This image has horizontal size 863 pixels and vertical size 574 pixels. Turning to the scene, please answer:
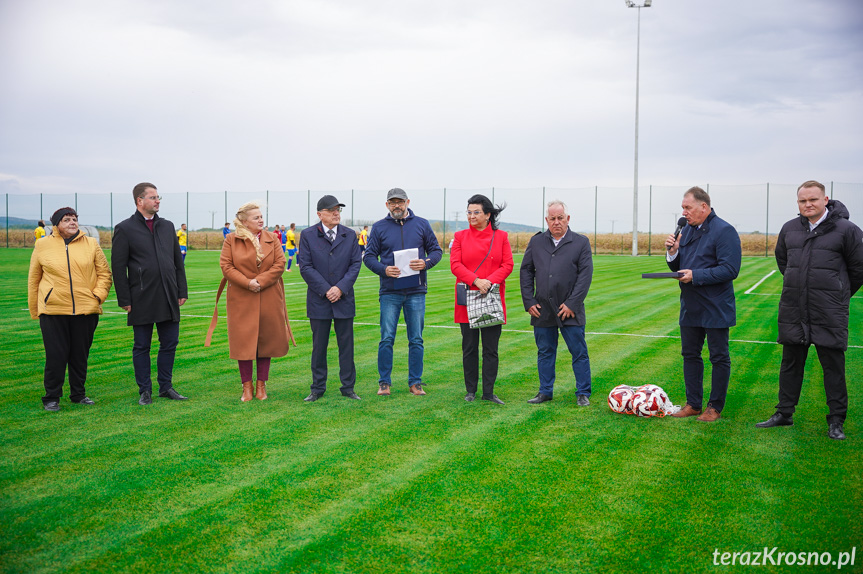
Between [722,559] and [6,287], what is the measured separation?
59.6 ft

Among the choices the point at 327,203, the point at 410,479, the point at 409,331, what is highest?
the point at 327,203

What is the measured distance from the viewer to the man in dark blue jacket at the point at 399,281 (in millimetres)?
6418

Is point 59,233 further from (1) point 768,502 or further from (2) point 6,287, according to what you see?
(2) point 6,287

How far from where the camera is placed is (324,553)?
318 cm

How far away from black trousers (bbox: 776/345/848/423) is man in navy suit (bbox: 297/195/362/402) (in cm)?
362

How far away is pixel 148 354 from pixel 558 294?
3774mm

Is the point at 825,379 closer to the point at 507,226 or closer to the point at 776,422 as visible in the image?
the point at 776,422

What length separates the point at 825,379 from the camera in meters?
5.20

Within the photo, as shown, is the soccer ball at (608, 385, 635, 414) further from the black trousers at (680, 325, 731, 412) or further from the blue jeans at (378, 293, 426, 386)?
the blue jeans at (378, 293, 426, 386)

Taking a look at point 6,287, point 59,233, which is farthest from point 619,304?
point 6,287

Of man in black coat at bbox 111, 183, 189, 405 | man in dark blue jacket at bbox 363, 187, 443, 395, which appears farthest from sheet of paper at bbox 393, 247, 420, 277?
man in black coat at bbox 111, 183, 189, 405

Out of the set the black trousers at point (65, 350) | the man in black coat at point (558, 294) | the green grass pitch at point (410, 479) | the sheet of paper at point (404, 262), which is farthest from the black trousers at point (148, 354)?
the man in black coat at point (558, 294)

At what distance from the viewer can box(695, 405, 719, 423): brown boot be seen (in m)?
5.53

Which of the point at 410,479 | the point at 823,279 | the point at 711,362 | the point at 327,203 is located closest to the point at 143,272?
the point at 327,203
